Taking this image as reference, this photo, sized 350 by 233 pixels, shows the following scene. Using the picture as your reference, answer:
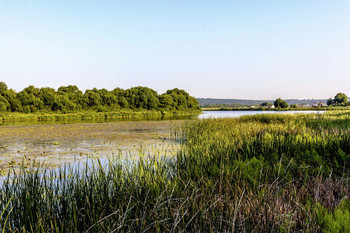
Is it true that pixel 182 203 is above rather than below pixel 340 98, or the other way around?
below

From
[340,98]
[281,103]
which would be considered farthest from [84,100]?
[340,98]

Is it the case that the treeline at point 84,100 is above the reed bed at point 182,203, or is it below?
above

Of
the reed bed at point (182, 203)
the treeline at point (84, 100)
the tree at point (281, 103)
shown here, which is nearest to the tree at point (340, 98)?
the tree at point (281, 103)

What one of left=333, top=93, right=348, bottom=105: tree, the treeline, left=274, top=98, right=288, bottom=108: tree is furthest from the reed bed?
left=333, top=93, right=348, bottom=105: tree

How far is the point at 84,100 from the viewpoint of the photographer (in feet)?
224

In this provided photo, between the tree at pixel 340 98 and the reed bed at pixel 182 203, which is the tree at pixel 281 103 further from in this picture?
the reed bed at pixel 182 203

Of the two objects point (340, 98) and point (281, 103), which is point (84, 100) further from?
point (340, 98)

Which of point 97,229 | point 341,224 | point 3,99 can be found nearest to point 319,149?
point 341,224

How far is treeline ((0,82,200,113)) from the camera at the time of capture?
53969mm

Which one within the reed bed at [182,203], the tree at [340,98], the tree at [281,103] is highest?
the tree at [340,98]

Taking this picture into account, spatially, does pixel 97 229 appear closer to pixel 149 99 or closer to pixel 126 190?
pixel 126 190

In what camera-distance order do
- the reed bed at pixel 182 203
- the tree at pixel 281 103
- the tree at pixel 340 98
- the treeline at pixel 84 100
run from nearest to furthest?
1. the reed bed at pixel 182 203
2. the treeline at pixel 84 100
3. the tree at pixel 281 103
4. the tree at pixel 340 98

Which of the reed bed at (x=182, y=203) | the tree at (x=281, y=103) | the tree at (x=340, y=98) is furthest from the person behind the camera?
the tree at (x=340, y=98)

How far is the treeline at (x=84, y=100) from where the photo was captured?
177ft
